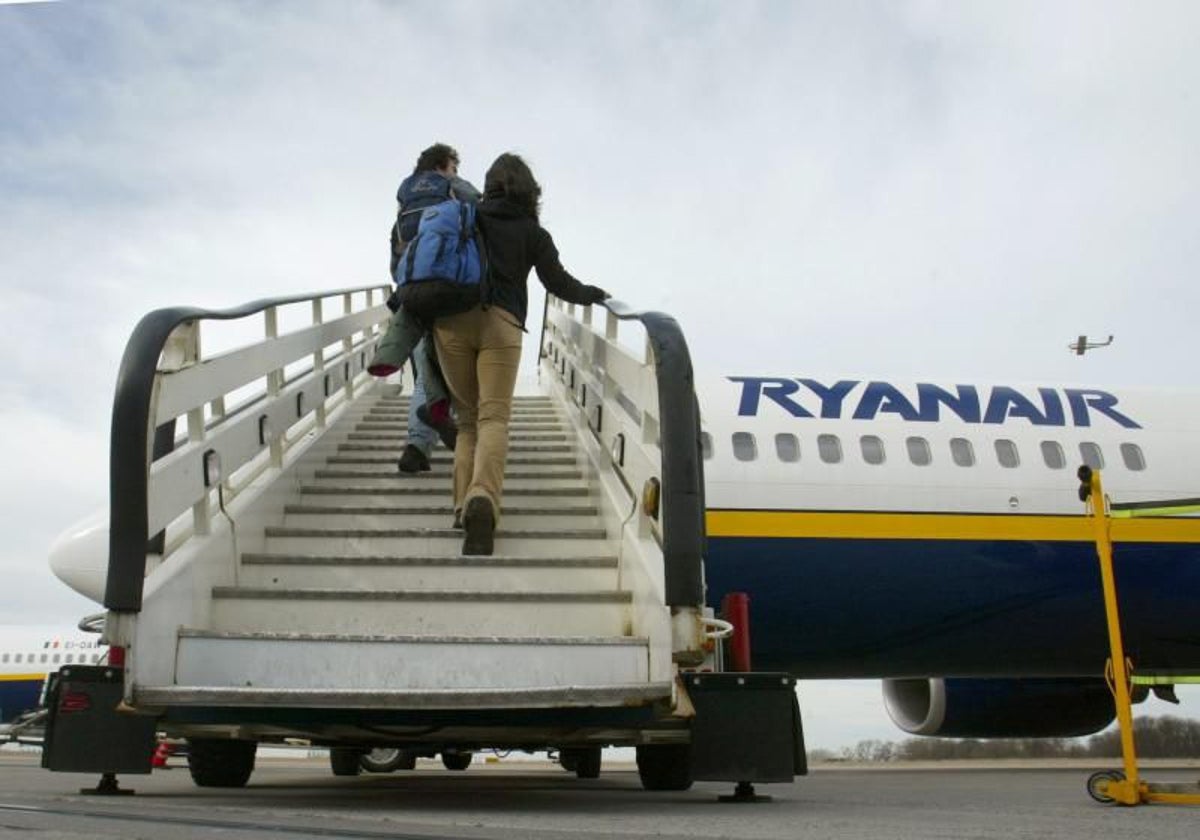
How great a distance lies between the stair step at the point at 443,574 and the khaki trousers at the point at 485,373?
279 millimetres

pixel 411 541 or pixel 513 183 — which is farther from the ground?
pixel 513 183

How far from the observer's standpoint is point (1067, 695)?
11.4 meters

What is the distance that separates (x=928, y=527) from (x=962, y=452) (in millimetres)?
780

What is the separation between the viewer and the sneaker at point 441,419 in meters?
5.99

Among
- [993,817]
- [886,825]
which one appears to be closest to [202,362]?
[886,825]

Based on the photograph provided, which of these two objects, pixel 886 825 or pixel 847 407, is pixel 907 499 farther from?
pixel 886 825

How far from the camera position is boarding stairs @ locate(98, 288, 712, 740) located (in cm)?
373

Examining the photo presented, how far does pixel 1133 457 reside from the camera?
1044 centimetres

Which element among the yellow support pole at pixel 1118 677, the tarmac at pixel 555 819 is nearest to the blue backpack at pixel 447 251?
the tarmac at pixel 555 819

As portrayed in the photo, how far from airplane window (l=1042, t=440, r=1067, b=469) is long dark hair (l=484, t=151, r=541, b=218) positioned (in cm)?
641

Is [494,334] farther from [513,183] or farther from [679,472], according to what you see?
[679,472]

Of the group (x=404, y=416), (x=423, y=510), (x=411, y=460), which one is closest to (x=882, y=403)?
(x=404, y=416)

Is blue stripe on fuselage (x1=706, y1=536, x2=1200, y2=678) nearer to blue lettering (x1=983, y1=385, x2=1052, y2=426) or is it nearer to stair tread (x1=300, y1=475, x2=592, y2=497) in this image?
blue lettering (x1=983, y1=385, x2=1052, y2=426)

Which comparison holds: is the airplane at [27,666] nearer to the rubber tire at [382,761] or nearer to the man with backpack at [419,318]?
the rubber tire at [382,761]
